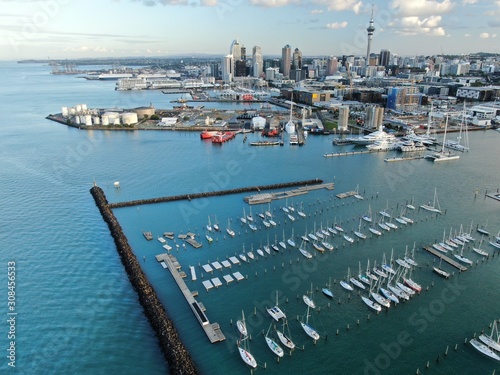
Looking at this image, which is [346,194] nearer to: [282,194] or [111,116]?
[282,194]

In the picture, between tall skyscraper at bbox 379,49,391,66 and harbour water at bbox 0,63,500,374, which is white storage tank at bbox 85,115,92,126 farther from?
tall skyscraper at bbox 379,49,391,66

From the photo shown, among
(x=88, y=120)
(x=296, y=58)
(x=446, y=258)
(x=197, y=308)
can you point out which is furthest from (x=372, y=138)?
(x=296, y=58)

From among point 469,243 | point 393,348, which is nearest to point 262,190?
point 469,243

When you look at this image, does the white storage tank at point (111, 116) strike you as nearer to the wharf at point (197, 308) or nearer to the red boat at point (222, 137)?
the red boat at point (222, 137)

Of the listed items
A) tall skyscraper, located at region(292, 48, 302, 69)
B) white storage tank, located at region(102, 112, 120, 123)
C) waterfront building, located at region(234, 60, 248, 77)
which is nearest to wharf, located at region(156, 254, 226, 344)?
white storage tank, located at region(102, 112, 120, 123)

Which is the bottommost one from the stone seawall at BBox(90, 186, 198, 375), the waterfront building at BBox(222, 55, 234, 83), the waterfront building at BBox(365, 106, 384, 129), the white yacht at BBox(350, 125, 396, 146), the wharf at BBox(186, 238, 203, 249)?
the stone seawall at BBox(90, 186, 198, 375)

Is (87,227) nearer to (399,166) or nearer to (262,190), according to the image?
(262,190)
